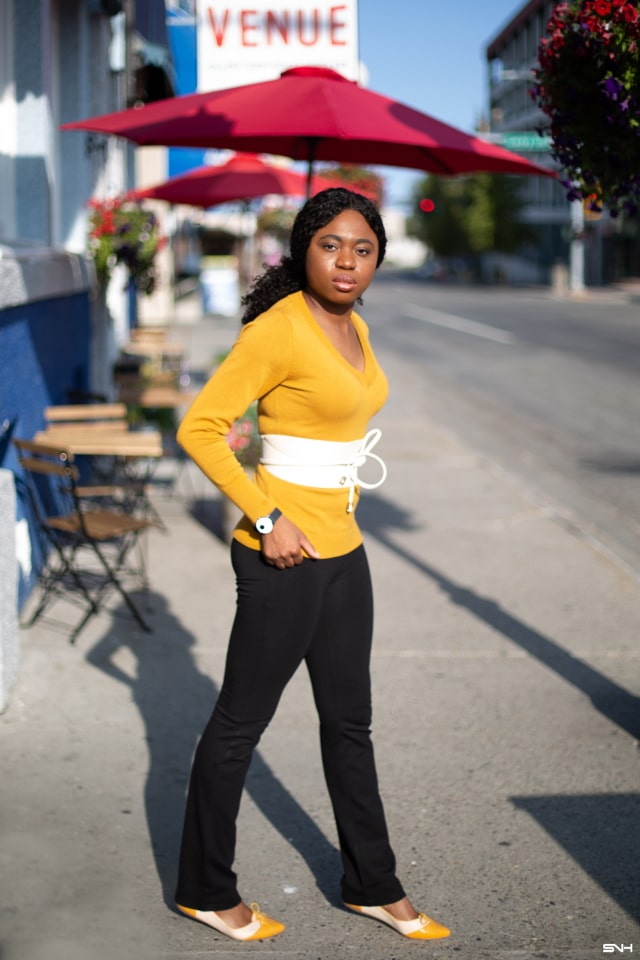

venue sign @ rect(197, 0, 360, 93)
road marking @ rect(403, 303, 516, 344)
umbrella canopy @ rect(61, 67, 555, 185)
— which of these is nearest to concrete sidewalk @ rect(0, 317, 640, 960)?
umbrella canopy @ rect(61, 67, 555, 185)

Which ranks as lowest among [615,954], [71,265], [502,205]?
[615,954]

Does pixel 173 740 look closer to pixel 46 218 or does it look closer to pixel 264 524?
pixel 264 524

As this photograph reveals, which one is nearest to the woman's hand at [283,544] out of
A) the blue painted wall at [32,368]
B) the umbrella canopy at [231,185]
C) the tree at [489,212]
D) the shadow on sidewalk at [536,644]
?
the shadow on sidewalk at [536,644]

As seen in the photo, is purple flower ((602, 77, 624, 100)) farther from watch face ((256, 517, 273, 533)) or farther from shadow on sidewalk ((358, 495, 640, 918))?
shadow on sidewalk ((358, 495, 640, 918))

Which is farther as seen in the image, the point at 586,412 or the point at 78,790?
the point at 586,412

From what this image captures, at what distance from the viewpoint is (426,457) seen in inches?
447

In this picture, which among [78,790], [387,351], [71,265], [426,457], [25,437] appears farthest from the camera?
[387,351]

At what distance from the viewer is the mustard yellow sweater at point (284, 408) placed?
2957mm

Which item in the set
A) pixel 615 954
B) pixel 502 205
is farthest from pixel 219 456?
pixel 502 205

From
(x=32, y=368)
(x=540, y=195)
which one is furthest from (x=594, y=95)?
(x=540, y=195)

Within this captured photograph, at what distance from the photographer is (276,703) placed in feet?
10.4

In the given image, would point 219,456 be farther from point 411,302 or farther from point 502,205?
point 502,205

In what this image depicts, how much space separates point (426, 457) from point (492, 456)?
830 mm

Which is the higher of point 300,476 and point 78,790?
point 300,476
